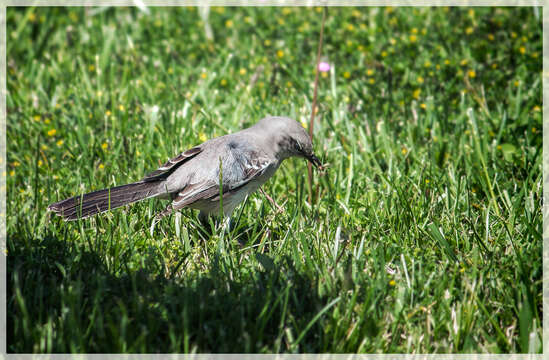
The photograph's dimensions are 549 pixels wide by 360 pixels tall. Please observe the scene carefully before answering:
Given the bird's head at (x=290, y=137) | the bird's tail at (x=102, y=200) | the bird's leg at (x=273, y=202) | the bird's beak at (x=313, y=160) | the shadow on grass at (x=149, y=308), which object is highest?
the bird's head at (x=290, y=137)

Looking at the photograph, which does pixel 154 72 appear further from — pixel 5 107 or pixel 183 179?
pixel 183 179

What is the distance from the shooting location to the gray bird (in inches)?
156

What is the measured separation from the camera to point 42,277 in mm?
3287

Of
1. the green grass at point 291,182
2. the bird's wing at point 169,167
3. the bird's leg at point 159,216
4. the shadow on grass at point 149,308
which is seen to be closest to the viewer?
the shadow on grass at point 149,308

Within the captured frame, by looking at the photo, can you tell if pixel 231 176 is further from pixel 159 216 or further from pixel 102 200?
pixel 102 200

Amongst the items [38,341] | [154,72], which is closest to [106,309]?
[38,341]

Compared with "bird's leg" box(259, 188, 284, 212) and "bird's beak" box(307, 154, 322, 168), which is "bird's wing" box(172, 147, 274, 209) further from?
"bird's beak" box(307, 154, 322, 168)

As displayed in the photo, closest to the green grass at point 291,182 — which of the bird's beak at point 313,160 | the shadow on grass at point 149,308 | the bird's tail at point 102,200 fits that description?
the shadow on grass at point 149,308

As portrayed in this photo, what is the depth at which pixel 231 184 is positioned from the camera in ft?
13.4

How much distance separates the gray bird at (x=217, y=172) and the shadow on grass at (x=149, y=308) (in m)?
0.58

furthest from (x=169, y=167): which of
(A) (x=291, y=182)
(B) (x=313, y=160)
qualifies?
(A) (x=291, y=182)

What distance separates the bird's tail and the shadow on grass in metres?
0.36

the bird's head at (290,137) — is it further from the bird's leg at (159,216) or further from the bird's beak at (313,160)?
the bird's leg at (159,216)

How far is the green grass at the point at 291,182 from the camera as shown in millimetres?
3029
